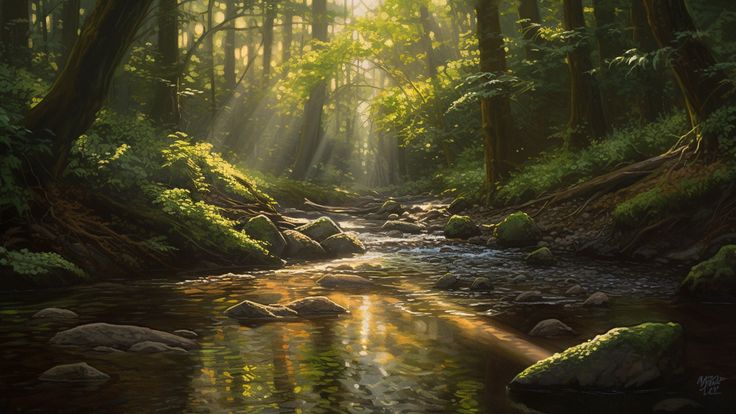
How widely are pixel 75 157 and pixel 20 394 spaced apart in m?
7.60

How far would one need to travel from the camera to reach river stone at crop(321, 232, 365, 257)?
15.1 m

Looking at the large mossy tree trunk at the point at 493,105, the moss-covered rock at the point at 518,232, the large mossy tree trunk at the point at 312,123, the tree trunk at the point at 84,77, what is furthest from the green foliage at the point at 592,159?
the large mossy tree trunk at the point at 312,123

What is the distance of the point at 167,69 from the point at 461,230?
28.3 feet

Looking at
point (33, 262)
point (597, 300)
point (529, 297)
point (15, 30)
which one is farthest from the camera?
point (15, 30)

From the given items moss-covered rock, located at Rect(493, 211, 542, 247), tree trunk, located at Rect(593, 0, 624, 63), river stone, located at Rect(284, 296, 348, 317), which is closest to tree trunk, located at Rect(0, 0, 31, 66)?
moss-covered rock, located at Rect(493, 211, 542, 247)

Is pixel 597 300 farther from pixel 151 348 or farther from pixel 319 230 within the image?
pixel 319 230

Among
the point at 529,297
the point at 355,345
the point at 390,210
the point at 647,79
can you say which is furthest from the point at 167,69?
the point at 355,345

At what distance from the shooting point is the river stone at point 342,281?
1105 cm

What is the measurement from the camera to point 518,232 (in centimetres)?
1560

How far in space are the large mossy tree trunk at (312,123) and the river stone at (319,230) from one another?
2021 cm

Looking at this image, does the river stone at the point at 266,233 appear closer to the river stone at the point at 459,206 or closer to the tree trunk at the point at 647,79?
the river stone at the point at 459,206

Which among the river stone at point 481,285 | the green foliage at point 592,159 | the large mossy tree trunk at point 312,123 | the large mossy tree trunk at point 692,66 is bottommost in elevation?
the river stone at point 481,285

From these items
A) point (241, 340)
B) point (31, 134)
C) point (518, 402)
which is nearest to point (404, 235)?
point (31, 134)

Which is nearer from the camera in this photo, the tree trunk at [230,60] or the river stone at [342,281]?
the river stone at [342,281]
